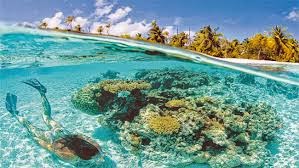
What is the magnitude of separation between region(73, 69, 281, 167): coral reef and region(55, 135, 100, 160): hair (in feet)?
2.60

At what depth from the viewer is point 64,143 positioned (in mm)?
10172

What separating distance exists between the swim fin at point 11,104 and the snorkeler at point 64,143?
0.05 m

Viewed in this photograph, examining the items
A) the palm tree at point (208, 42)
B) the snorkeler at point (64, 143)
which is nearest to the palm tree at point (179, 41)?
the palm tree at point (208, 42)

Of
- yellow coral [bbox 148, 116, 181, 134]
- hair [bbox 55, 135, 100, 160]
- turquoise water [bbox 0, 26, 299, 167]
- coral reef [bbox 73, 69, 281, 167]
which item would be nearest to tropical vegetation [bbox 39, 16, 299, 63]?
turquoise water [bbox 0, 26, 299, 167]

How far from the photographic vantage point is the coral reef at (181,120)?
1038cm

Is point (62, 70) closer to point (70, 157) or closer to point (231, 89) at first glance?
point (70, 157)

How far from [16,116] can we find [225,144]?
5.55m

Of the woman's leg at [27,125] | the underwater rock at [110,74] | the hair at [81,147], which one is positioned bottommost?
the hair at [81,147]

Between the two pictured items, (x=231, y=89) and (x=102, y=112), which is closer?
(x=102, y=112)

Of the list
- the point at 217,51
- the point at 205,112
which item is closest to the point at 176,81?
the point at 205,112

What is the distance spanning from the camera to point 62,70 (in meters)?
13.4

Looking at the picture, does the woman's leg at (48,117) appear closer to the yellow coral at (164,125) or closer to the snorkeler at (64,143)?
the snorkeler at (64,143)

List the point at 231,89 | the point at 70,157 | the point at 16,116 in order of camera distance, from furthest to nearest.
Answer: the point at 231,89, the point at 16,116, the point at 70,157

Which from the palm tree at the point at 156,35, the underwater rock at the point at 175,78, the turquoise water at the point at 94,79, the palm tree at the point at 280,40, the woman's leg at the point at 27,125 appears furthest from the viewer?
the palm tree at the point at 156,35
